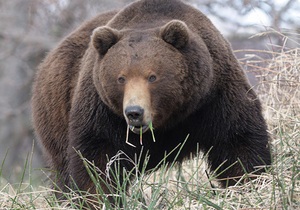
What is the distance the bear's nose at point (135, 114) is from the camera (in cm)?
559

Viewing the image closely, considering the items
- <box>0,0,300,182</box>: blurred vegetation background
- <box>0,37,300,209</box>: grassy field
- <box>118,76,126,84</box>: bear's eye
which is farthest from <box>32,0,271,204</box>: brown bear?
<box>0,0,300,182</box>: blurred vegetation background

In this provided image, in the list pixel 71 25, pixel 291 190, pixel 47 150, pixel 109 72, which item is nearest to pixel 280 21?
pixel 71 25

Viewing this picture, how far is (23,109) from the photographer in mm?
18375

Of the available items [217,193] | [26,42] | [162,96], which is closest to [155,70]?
[162,96]

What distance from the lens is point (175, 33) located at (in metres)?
6.07

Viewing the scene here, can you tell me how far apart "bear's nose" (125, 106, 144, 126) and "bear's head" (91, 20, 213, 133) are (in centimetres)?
13

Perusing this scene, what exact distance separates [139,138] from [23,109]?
12.1 metres

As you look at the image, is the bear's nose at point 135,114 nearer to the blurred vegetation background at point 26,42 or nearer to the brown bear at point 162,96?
the brown bear at point 162,96

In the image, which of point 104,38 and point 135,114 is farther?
point 104,38

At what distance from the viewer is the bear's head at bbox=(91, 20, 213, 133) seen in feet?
19.5

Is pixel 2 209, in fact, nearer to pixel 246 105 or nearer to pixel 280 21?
pixel 246 105

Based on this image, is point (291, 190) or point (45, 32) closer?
point (291, 190)

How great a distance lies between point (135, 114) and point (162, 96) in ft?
1.68

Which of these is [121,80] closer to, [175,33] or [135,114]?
[135,114]
